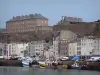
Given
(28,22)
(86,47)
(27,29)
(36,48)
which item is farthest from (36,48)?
(28,22)

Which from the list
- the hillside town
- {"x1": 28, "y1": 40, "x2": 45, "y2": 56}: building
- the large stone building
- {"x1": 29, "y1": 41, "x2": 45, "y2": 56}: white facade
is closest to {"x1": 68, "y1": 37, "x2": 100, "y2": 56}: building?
the hillside town

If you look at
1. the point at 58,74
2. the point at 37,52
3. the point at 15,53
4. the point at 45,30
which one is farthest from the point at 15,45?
the point at 58,74

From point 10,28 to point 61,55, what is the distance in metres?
37.6

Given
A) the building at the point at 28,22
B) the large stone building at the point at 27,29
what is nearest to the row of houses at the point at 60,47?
the large stone building at the point at 27,29

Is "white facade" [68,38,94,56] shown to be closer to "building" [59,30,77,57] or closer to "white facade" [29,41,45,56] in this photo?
"building" [59,30,77,57]

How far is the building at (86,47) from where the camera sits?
58.2m

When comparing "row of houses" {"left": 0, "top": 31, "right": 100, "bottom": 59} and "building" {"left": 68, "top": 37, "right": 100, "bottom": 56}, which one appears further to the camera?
"row of houses" {"left": 0, "top": 31, "right": 100, "bottom": 59}

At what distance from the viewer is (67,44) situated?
62.7m

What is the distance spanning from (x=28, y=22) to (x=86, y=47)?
120ft

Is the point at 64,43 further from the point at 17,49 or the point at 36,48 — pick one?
the point at 17,49

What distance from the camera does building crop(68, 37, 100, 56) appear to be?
58.2 meters

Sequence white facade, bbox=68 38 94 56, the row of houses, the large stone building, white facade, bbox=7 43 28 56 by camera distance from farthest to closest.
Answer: the large stone building < white facade, bbox=7 43 28 56 < the row of houses < white facade, bbox=68 38 94 56

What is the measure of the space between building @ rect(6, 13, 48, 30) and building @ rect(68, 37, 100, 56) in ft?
106

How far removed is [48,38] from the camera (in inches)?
3130
